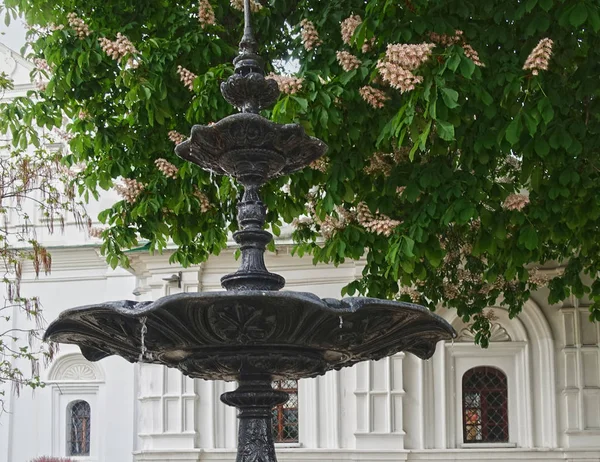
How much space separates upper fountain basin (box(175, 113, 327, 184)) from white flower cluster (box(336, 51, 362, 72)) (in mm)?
3471

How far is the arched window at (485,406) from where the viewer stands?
19.8m

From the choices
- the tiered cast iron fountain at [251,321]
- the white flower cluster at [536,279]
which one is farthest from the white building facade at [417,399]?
the tiered cast iron fountain at [251,321]

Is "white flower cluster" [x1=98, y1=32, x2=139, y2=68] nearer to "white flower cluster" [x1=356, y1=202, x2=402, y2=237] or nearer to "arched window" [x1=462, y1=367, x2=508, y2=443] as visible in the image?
"white flower cluster" [x1=356, y1=202, x2=402, y2=237]

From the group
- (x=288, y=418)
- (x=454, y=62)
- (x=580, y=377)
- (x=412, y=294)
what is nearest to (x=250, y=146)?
(x=454, y=62)

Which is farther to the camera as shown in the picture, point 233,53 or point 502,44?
point 233,53

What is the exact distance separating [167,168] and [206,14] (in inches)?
63.1

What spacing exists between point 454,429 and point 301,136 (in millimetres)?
13012

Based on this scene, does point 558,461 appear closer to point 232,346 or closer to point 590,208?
point 590,208

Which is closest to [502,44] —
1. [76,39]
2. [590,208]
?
[590,208]

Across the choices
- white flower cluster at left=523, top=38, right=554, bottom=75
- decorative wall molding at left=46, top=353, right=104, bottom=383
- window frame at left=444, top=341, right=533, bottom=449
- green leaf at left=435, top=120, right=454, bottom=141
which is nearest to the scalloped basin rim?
green leaf at left=435, top=120, right=454, bottom=141

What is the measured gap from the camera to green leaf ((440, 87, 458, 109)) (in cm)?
1002

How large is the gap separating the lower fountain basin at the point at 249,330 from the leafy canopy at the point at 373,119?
297 cm

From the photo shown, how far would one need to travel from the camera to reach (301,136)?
7.48m

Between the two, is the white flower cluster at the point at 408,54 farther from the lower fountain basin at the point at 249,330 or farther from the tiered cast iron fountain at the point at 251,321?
the lower fountain basin at the point at 249,330
